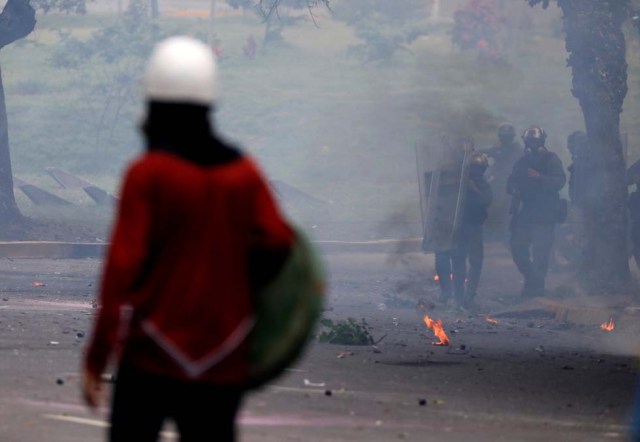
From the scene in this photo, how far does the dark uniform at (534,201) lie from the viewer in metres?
18.6

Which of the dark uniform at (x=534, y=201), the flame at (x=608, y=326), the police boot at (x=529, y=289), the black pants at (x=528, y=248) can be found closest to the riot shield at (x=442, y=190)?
the dark uniform at (x=534, y=201)

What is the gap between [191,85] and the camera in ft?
13.6

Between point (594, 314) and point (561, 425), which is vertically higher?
point (561, 425)

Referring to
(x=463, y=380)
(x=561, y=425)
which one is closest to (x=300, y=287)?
(x=561, y=425)

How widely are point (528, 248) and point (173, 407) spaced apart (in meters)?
15.0

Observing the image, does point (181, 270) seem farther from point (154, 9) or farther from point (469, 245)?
point (154, 9)

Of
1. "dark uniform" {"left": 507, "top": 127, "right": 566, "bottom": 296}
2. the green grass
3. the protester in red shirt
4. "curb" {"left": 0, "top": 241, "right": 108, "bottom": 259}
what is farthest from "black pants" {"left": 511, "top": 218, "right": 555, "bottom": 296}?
the green grass

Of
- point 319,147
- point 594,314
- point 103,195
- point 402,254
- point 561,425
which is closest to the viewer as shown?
point 561,425

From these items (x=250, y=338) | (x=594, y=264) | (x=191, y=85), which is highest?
(x=191, y=85)

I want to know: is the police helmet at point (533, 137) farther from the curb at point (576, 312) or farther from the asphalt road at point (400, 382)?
the asphalt road at point (400, 382)

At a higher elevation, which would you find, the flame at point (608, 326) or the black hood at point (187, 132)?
the black hood at point (187, 132)

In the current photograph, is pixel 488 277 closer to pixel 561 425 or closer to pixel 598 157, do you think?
pixel 598 157

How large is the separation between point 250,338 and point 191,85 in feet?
2.32

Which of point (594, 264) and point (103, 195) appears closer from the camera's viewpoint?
point (594, 264)
